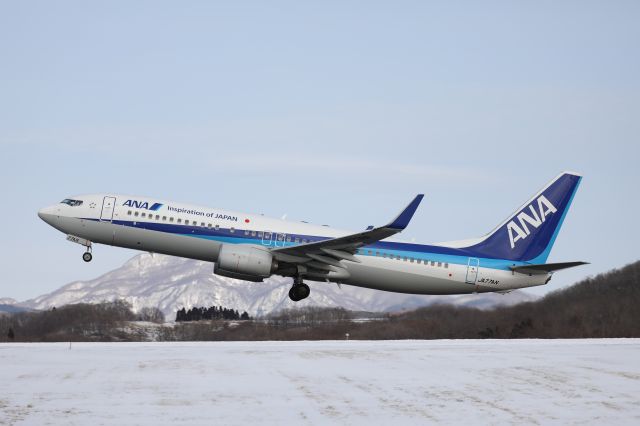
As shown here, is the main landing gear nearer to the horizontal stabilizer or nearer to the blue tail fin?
the blue tail fin

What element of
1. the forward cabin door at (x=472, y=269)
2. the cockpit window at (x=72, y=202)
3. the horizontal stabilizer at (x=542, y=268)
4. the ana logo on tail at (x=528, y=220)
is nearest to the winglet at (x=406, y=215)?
the forward cabin door at (x=472, y=269)

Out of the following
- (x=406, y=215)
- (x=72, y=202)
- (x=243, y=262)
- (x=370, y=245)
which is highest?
(x=72, y=202)

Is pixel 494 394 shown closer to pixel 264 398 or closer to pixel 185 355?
pixel 264 398

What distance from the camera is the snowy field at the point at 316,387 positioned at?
16375mm

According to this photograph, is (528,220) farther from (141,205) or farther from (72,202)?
(72,202)

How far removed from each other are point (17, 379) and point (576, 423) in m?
12.1

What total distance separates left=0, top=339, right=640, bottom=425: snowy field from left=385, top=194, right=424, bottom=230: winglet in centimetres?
751

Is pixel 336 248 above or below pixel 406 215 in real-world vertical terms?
below

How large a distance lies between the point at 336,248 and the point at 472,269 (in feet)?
23.4

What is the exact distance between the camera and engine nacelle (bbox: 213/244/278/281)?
37.2 m

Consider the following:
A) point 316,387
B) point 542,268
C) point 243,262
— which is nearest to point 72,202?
point 243,262

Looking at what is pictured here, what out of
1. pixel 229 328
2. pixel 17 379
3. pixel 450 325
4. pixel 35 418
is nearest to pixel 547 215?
pixel 450 325

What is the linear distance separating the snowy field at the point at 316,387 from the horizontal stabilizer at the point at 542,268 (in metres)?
10.4

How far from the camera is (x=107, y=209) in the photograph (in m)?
38.5
